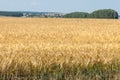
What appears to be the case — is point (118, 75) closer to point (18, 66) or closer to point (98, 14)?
point (18, 66)

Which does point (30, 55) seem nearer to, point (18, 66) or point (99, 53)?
point (18, 66)

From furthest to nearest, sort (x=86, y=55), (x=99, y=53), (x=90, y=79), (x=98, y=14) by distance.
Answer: (x=98, y=14) < (x=99, y=53) < (x=86, y=55) < (x=90, y=79)

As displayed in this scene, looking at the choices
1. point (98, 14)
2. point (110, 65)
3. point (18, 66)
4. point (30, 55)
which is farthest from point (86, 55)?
point (98, 14)

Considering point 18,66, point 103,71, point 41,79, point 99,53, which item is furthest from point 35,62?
point 99,53

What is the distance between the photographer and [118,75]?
30.8 feet

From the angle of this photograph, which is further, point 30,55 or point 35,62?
point 30,55

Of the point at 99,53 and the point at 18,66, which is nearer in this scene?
the point at 18,66

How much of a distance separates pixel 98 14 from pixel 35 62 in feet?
242

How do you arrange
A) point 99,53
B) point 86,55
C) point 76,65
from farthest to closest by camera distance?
point 99,53 → point 86,55 → point 76,65

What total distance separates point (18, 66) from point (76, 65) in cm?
151

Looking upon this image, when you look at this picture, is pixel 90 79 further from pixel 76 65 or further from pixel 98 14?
pixel 98 14

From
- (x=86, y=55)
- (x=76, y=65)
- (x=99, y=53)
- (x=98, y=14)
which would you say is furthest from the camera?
(x=98, y=14)

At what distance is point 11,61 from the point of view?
9.88 meters

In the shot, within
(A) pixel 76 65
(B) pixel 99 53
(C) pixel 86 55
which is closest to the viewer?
(A) pixel 76 65
